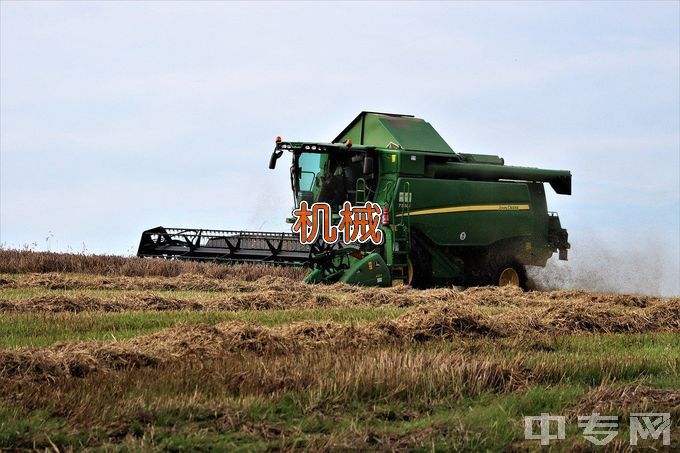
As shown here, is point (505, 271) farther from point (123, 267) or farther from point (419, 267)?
point (123, 267)

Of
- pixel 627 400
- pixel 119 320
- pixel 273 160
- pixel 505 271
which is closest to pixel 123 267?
pixel 273 160

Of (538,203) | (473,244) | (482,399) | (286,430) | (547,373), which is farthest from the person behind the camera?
(538,203)

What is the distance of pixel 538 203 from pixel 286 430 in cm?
1733

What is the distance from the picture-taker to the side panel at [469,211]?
736 inches

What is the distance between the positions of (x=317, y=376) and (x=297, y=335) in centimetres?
249

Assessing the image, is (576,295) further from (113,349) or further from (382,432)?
(382,432)

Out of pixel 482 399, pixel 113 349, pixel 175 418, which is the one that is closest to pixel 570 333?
pixel 482 399

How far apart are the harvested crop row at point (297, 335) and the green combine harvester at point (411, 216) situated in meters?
6.19

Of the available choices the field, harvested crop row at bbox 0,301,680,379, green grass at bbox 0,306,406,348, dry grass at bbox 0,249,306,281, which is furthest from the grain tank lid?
harvested crop row at bbox 0,301,680,379

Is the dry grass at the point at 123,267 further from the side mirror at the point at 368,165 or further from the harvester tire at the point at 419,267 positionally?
the side mirror at the point at 368,165

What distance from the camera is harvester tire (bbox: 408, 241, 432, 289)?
18.6m

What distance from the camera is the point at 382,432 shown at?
5.36 metres

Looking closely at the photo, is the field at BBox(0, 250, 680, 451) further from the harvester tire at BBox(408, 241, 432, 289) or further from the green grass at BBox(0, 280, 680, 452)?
the harvester tire at BBox(408, 241, 432, 289)

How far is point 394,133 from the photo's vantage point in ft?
62.8
